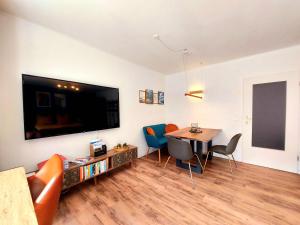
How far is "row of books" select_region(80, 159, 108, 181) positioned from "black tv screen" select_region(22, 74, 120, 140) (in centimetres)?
63

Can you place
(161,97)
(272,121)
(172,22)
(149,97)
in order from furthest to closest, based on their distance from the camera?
(161,97) → (149,97) → (272,121) → (172,22)

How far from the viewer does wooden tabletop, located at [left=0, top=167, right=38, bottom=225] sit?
69 cm

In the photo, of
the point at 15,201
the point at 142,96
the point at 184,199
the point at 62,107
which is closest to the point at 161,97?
the point at 142,96

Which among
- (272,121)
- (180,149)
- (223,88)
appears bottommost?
(180,149)

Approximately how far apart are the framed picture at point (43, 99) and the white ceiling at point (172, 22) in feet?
3.39

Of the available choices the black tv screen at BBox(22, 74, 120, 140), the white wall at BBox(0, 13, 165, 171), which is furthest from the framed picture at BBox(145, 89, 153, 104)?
the black tv screen at BBox(22, 74, 120, 140)

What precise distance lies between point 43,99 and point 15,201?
5.10 feet

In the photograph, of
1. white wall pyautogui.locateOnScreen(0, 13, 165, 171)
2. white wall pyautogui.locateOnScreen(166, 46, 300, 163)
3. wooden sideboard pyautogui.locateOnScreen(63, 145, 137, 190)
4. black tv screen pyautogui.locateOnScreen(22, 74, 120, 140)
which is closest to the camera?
white wall pyautogui.locateOnScreen(0, 13, 165, 171)

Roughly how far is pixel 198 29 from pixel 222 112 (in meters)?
2.27

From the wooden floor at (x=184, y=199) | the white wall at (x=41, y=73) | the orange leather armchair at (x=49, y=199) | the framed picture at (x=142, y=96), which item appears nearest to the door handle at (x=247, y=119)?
the wooden floor at (x=184, y=199)

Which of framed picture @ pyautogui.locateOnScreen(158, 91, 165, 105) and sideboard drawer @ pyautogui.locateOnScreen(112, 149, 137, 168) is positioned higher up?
framed picture @ pyautogui.locateOnScreen(158, 91, 165, 105)

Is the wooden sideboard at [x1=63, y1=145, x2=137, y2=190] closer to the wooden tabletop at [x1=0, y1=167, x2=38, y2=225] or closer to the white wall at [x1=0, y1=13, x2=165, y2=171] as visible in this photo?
the white wall at [x1=0, y1=13, x2=165, y2=171]

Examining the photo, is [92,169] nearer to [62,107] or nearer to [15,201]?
[62,107]

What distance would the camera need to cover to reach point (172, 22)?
1967mm
